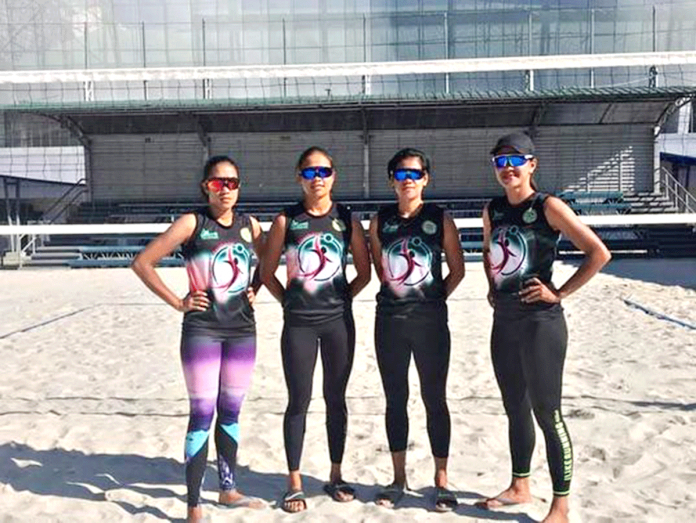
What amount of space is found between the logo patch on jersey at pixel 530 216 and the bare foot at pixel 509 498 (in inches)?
46.0

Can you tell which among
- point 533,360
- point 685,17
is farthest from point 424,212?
point 685,17

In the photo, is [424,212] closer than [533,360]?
No

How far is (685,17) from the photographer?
2269 centimetres

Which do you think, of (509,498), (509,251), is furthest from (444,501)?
(509,251)

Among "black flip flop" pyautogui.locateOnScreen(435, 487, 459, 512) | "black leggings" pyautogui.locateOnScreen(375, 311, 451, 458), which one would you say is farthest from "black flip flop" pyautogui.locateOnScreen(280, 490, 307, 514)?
"black flip flop" pyautogui.locateOnScreen(435, 487, 459, 512)

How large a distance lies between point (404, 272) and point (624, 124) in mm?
17844

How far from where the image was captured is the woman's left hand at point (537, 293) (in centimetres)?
265

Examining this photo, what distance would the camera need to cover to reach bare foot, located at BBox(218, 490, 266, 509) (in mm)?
3000

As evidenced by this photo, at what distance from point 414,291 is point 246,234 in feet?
Answer: 2.45

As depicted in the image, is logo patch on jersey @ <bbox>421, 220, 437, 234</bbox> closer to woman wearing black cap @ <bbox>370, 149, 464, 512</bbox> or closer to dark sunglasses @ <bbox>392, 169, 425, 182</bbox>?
woman wearing black cap @ <bbox>370, 149, 464, 512</bbox>

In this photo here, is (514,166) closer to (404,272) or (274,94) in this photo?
(404,272)

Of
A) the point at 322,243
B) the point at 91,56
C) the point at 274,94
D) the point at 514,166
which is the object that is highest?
the point at 91,56

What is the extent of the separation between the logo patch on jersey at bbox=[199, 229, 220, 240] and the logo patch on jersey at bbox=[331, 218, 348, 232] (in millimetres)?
488

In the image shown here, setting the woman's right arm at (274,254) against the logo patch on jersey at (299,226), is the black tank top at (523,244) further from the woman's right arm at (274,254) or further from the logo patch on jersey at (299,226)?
the woman's right arm at (274,254)
